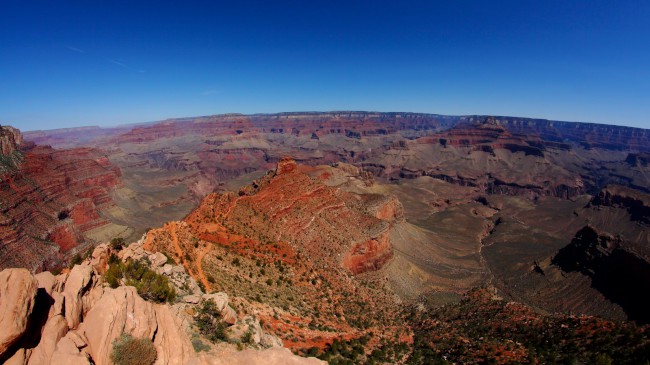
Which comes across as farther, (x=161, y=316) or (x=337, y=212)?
(x=337, y=212)

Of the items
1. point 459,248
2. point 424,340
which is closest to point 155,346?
point 424,340

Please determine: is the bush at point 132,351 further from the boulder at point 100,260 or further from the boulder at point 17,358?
the boulder at point 100,260

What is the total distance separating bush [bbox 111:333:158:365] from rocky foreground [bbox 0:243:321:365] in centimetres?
20

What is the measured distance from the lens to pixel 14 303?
558 inches

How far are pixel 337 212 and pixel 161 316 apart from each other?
40.8 m

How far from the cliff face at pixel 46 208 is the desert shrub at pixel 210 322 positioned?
196 feet

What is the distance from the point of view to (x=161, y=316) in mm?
20109

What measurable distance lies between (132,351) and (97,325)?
2.20 m

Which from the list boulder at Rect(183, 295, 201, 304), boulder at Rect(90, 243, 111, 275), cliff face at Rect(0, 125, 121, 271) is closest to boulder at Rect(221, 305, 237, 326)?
boulder at Rect(183, 295, 201, 304)

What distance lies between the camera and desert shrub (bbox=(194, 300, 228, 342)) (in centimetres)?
2128

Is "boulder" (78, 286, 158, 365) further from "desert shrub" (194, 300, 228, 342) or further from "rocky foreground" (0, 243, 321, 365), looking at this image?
"desert shrub" (194, 300, 228, 342)

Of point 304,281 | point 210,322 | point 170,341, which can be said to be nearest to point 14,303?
point 170,341

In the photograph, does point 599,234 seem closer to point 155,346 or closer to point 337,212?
point 337,212

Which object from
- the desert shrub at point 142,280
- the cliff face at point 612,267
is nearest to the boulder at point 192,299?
the desert shrub at point 142,280
